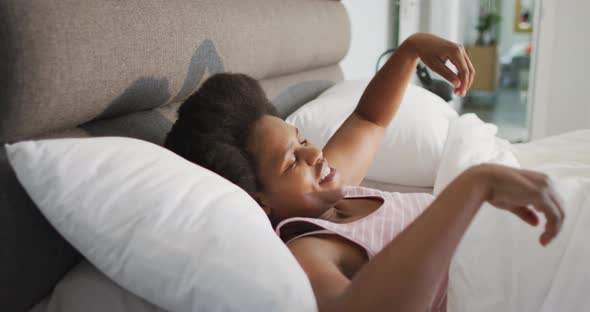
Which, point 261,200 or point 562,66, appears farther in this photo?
point 562,66

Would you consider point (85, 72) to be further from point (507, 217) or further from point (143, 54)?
point (507, 217)

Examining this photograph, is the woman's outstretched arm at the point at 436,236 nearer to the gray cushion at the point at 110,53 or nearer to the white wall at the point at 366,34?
the gray cushion at the point at 110,53

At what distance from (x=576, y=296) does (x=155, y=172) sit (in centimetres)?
60

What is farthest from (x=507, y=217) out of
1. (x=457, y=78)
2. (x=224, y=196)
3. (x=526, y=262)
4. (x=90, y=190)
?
(x=90, y=190)

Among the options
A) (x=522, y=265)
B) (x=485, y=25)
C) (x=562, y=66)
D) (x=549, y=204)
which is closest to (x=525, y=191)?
(x=549, y=204)

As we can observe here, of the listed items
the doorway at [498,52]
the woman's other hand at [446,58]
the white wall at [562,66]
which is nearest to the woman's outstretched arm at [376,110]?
the woman's other hand at [446,58]

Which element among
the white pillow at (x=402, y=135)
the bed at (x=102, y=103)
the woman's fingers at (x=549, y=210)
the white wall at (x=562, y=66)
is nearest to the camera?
the woman's fingers at (x=549, y=210)

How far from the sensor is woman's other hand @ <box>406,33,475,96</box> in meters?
0.96

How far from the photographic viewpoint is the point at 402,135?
1.43 m

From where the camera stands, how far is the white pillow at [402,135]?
1.39 metres

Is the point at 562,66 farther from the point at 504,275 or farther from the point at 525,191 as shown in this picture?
the point at 525,191

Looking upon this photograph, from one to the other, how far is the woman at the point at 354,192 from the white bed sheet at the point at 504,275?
0.07 metres

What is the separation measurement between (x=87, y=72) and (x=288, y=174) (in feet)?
1.12

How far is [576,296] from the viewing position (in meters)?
0.73
